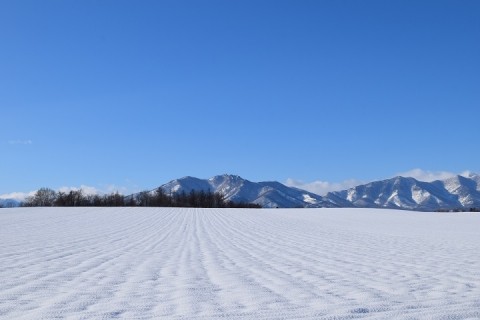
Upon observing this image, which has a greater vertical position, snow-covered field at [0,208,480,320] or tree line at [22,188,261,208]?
tree line at [22,188,261,208]

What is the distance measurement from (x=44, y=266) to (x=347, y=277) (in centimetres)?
638

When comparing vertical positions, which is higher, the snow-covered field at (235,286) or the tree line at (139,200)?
the tree line at (139,200)

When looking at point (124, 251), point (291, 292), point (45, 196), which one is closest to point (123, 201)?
point (45, 196)

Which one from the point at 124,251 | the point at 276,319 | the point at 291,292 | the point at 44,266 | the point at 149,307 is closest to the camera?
the point at 276,319

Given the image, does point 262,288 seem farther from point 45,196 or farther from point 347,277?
point 45,196

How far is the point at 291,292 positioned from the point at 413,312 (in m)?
1.97

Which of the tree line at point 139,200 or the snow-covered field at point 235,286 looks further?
the tree line at point 139,200

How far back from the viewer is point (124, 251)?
13320mm

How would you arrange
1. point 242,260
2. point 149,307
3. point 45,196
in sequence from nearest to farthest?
1. point 149,307
2. point 242,260
3. point 45,196

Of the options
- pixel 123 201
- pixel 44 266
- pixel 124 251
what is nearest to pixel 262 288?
pixel 44 266

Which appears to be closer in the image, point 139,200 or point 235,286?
point 235,286

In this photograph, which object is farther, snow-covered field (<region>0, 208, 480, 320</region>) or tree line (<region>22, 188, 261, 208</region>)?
tree line (<region>22, 188, 261, 208</region>)

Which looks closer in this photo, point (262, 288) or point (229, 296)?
point (229, 296)

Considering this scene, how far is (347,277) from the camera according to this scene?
329 inches
